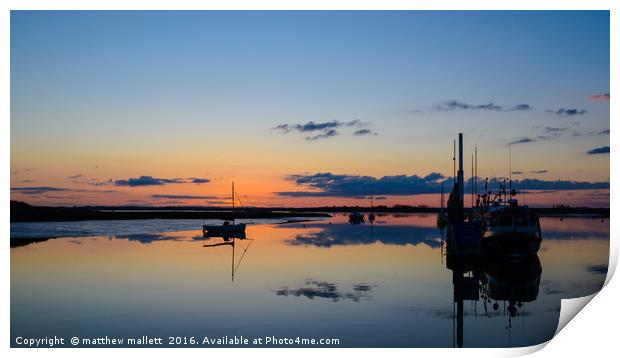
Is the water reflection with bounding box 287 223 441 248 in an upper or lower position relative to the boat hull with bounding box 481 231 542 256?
lower

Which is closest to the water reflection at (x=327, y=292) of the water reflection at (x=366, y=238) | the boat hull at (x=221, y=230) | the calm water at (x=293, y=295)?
the calm water at (x=293, y=295)

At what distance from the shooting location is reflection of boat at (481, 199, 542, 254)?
32844mm

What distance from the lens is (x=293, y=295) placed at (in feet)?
75.5

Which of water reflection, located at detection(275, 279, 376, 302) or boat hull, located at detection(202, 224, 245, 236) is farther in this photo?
boat hull, located at detection(202, 224, 245, 236)

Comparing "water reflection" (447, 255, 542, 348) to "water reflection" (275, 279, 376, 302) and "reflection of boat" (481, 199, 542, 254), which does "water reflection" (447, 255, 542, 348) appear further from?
"water reflection" (275, 279, 376, 302)

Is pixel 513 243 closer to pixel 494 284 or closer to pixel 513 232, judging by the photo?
pixel 513 232

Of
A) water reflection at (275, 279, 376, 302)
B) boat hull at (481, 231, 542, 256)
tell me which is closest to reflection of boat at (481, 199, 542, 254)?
boat hull at (481, 231, 542, 256)

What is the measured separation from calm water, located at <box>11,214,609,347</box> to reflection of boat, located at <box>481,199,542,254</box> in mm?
933

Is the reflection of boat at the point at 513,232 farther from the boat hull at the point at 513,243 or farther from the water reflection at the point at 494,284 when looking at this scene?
the water reflection at the point at 494,284

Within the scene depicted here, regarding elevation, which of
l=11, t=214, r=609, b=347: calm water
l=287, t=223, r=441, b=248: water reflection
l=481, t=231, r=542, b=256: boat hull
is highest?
l=481, t=231, r=542, b=256: boat hull

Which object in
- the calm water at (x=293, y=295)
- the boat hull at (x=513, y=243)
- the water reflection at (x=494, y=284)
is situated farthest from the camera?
the boat hull at (x=513, y=243)

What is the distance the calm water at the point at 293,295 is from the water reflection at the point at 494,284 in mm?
67

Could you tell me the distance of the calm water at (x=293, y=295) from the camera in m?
17.7
